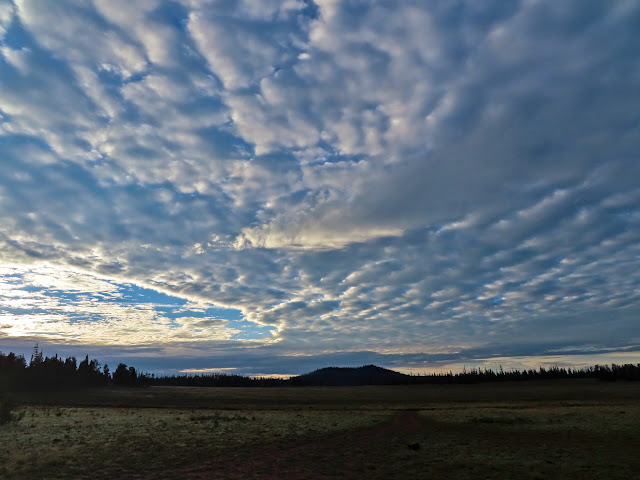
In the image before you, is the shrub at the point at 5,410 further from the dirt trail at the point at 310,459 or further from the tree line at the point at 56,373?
the tree line at the point at 56,373

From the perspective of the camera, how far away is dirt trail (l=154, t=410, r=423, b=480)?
2298 cm

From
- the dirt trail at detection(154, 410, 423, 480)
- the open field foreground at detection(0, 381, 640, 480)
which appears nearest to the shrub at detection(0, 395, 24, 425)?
the open field foreground at detection(0, 381, 640, 480)

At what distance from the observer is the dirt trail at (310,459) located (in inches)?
905

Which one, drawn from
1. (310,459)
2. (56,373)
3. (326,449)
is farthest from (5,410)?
(56,373)

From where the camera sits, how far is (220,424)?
45125 mm

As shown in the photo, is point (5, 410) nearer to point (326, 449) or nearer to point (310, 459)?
point (326, 449)

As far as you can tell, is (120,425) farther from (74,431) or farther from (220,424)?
(220,424)

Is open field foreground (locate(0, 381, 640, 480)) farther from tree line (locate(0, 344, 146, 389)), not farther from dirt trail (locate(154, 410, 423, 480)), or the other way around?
tree line (locate(0, 344, 146, 389))

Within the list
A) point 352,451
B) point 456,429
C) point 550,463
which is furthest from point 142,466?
point 456,429

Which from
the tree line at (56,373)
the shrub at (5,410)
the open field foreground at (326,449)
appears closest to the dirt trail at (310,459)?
the open field foreground at (326,449)

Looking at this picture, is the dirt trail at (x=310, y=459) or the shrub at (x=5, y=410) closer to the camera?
the dirt trail at (x=310, y=459)

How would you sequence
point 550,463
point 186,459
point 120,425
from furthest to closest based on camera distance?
point 120,425 < point 186,459 < point 550,463

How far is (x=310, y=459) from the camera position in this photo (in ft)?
89.3

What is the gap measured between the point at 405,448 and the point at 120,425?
3088cm
